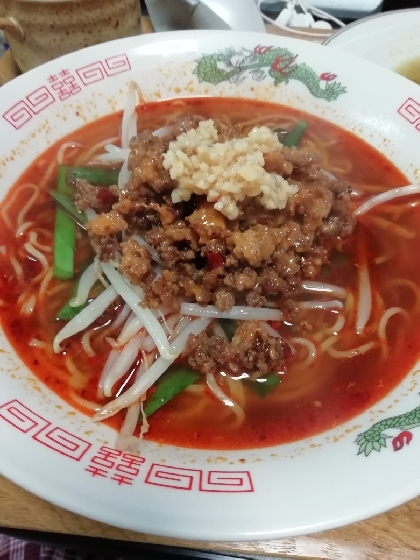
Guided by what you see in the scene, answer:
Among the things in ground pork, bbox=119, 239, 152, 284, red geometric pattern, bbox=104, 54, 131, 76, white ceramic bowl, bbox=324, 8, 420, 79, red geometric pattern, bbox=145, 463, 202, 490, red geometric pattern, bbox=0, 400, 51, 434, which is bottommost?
red geometric pattern, bbox=145, 463, 202, 490

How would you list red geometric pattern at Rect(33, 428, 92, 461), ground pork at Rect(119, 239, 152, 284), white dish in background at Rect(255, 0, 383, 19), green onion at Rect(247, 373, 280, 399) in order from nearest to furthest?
red geometric pattern at Rect(33, 428, 92, 461) < green onion at Rect(247, 373, 280, 399) < ground pork at Rect(119, 239, 152, 284) < white dish in background at Rect(255, 0, 383, 19)

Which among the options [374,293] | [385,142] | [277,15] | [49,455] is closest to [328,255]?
[374,293]

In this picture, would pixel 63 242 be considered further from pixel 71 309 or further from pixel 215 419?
pixel 215 419

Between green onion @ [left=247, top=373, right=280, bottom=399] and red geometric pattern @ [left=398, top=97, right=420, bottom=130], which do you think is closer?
Result: green onion @ [left=247, top=373, right=280, bottom=399]

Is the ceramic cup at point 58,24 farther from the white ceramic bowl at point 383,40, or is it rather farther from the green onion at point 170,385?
the green onion at point 170,385

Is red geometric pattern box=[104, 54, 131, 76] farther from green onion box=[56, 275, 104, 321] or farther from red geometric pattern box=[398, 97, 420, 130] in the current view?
red geometric pattern box=[398, 97, 420, 130]

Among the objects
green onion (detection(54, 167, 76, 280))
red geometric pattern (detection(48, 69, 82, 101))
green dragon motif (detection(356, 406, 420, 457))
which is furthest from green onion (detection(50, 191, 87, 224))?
green dragon motif (detection(356, 406, 420, 457))

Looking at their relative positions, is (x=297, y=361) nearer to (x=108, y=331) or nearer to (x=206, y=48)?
(x=108, y=331)
